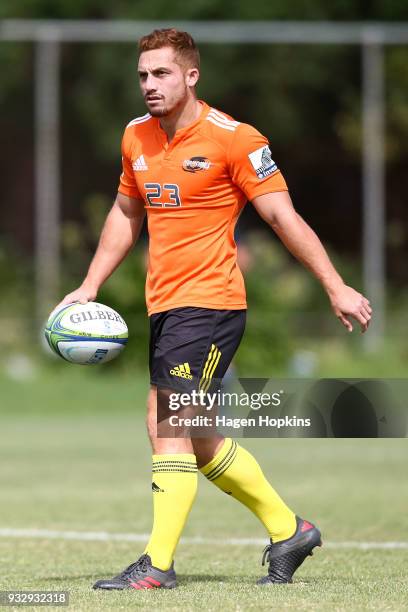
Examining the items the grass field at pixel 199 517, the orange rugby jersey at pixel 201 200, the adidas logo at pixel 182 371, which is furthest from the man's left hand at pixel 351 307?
the grass field at pixel 199 517

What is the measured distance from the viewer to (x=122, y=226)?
669cm

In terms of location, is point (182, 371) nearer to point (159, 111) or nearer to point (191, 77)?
point (159, 111)

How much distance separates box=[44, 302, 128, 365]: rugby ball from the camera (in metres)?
6.34

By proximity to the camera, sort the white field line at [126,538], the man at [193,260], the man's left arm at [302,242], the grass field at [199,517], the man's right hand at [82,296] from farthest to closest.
A: the white field line at [126,538] < the man's right hand at [82,296] < the man at [193,260] < the man's left arm at [302,242] < the grass field at [199,517]

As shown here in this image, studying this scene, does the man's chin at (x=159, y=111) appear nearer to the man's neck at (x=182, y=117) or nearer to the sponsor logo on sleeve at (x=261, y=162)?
the man's neck at (x=182, y=117)

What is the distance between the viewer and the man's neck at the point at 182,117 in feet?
20.5

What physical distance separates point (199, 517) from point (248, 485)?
3345 mm

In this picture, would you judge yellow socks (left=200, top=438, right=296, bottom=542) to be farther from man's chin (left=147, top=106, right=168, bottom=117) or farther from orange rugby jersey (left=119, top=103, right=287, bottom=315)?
man's chin (left=147, top=106, right=168, bottom=117)

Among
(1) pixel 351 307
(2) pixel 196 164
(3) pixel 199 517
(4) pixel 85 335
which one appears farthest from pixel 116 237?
(3) pixel 199 517

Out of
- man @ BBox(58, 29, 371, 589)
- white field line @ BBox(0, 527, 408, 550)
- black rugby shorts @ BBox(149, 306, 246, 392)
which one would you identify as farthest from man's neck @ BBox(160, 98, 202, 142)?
white field line @ BBox(0, 527, 408, 550)

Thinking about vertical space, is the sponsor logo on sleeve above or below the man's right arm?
above

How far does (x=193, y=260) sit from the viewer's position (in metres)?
6.22

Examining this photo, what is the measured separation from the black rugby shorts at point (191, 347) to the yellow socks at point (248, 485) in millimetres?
330

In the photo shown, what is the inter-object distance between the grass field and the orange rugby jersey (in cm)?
126
